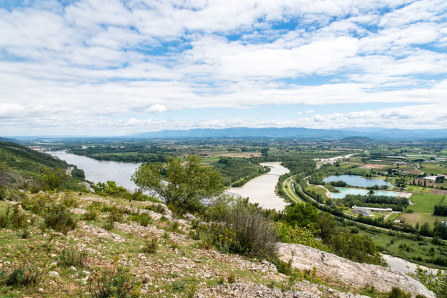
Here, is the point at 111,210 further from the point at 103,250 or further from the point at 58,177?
the point at 58,177

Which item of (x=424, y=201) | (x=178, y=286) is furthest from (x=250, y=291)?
(x=424, y=201)

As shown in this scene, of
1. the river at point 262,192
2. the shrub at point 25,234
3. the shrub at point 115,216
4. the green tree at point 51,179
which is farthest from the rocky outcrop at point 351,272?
the river at point 262,192

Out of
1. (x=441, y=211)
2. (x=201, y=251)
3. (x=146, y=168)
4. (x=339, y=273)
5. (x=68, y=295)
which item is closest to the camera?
(x=68, y=295)

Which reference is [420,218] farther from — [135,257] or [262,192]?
[135,257]

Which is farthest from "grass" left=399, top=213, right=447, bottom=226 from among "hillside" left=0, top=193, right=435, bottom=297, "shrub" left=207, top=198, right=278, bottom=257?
"shrub" left=207, top=198, right=278, bottom=257

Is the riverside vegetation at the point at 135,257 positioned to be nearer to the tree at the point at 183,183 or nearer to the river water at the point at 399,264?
the tree at the point at 183,183

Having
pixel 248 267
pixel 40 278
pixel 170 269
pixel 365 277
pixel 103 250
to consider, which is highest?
pixel 40 278

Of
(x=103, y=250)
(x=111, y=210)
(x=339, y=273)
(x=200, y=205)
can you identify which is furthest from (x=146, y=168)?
(x=339, y=273)
